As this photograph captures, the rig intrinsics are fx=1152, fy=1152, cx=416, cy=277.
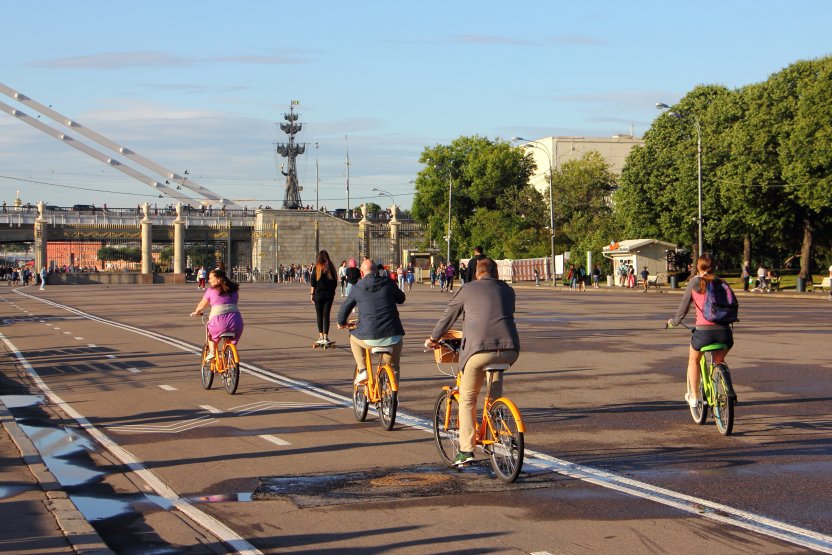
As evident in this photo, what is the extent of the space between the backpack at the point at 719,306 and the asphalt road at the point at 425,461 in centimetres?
111

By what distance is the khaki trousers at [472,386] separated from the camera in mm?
9016

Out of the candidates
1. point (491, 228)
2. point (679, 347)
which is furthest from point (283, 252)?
point (679, 347)

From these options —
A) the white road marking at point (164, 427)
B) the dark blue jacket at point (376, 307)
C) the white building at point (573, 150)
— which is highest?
the white building at point (573, 150)

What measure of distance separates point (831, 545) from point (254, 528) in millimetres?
3535

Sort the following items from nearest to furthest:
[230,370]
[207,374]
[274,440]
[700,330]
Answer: [274,440] → [700,330] → [230,370] → [207,374]

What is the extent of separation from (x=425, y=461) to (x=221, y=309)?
6.57 metres

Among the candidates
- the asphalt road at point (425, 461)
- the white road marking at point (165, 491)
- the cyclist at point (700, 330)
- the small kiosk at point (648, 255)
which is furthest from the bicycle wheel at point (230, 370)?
the small kiosk at point (648, 255)

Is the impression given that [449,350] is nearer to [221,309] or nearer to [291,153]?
[221,309]

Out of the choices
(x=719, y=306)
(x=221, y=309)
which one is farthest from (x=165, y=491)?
(x=221, y=309)

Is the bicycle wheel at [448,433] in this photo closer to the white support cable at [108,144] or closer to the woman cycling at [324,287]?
the woman cycling at [324,287]

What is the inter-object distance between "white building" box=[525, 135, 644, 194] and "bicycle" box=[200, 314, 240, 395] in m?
103

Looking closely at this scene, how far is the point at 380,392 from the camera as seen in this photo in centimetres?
1181

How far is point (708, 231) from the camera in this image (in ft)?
213

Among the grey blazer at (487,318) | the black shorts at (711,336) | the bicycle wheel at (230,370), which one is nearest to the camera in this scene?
the grey blazer at (487,318)
